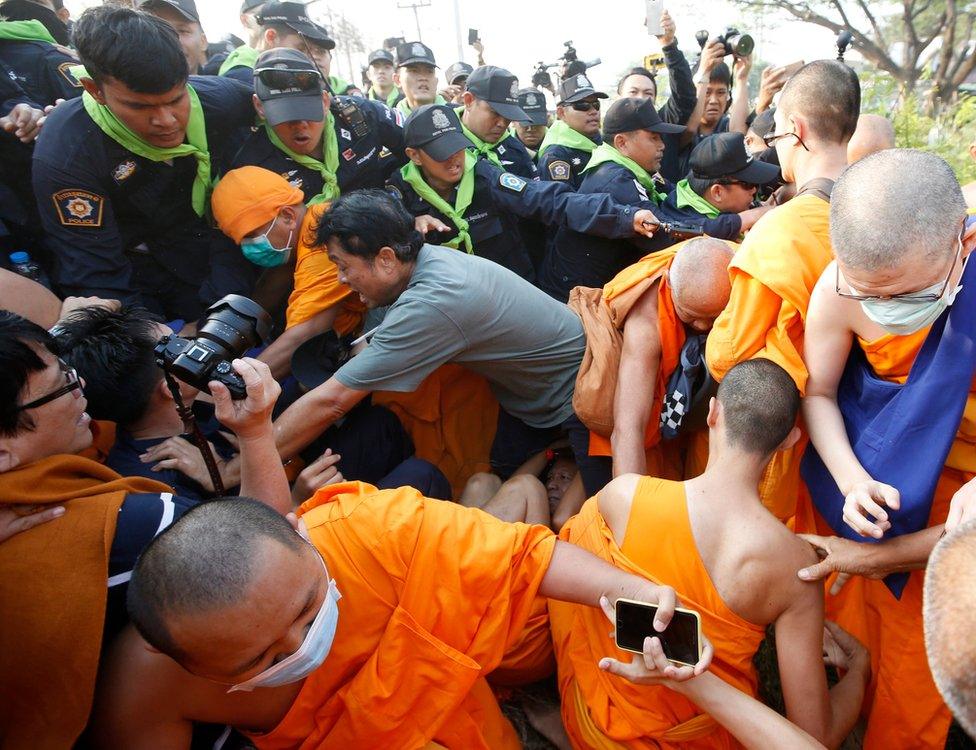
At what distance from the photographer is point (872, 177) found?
1466mm

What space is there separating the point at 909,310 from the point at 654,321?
1.11 metres

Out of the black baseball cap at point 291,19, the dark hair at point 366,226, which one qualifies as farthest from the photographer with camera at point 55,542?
the black baseball cap at point 291,19

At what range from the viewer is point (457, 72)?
24.0 ft

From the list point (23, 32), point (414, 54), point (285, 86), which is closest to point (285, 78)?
point (285, 86)

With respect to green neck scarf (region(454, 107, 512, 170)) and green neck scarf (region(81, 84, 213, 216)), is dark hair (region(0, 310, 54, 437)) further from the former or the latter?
green neck scarf (region(454, 107, 512, 170))

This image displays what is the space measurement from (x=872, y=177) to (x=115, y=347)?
226cm

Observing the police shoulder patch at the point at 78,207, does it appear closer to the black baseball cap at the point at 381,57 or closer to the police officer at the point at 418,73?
the police officer at the point at 418,73

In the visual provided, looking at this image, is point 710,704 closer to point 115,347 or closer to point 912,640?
point 912,640

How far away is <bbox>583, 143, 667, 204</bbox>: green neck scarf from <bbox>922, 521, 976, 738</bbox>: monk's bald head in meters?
3.26

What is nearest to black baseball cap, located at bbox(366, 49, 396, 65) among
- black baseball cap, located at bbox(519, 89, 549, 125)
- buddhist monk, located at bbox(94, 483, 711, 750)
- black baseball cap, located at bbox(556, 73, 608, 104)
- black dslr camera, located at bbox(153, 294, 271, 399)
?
black baseball cap, located at bbox(519, 89, 549, 125)

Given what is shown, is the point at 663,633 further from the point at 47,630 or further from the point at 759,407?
the point at 47,630

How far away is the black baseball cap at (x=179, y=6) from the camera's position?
11.8 ft

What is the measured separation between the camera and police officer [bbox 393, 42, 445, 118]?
5.56 meters

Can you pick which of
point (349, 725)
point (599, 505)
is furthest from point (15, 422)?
point (599, 505)
